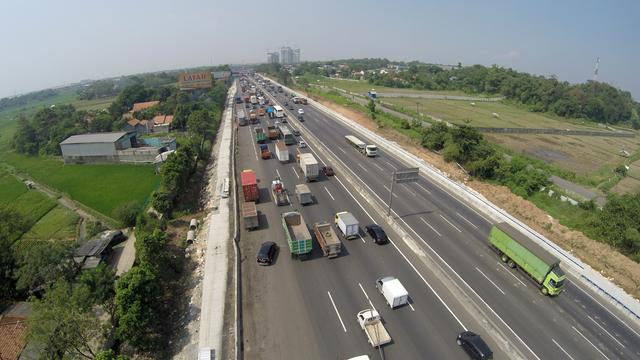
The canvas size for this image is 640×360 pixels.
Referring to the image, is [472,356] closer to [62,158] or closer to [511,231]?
[511,231]

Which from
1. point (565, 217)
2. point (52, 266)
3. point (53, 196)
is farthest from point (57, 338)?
point (565, 217)

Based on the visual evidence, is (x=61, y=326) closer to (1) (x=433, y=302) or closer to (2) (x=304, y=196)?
(2) (x=304, y=196)

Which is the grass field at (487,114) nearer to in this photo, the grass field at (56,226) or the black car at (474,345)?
the black car at (474,345)

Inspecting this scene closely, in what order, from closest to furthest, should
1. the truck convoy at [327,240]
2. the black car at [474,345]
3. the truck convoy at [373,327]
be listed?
the black car at [474,345] → the truck convoy at [373,327] → the truck convoy at [327,240]

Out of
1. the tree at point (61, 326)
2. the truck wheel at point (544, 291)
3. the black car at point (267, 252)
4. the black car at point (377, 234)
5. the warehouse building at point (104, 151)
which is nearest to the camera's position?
the tree at point (61, 326)

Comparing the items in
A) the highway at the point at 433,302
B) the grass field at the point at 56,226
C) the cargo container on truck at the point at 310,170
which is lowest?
the grass field at the point at 56,226

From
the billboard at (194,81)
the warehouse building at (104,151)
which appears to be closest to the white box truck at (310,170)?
the warehouse building at (104,151)

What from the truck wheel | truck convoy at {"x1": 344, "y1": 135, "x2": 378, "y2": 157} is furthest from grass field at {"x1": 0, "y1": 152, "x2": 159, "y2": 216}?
the truck wheel

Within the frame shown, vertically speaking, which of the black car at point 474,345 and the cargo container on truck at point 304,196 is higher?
the cargo container on truck at point 304,196
